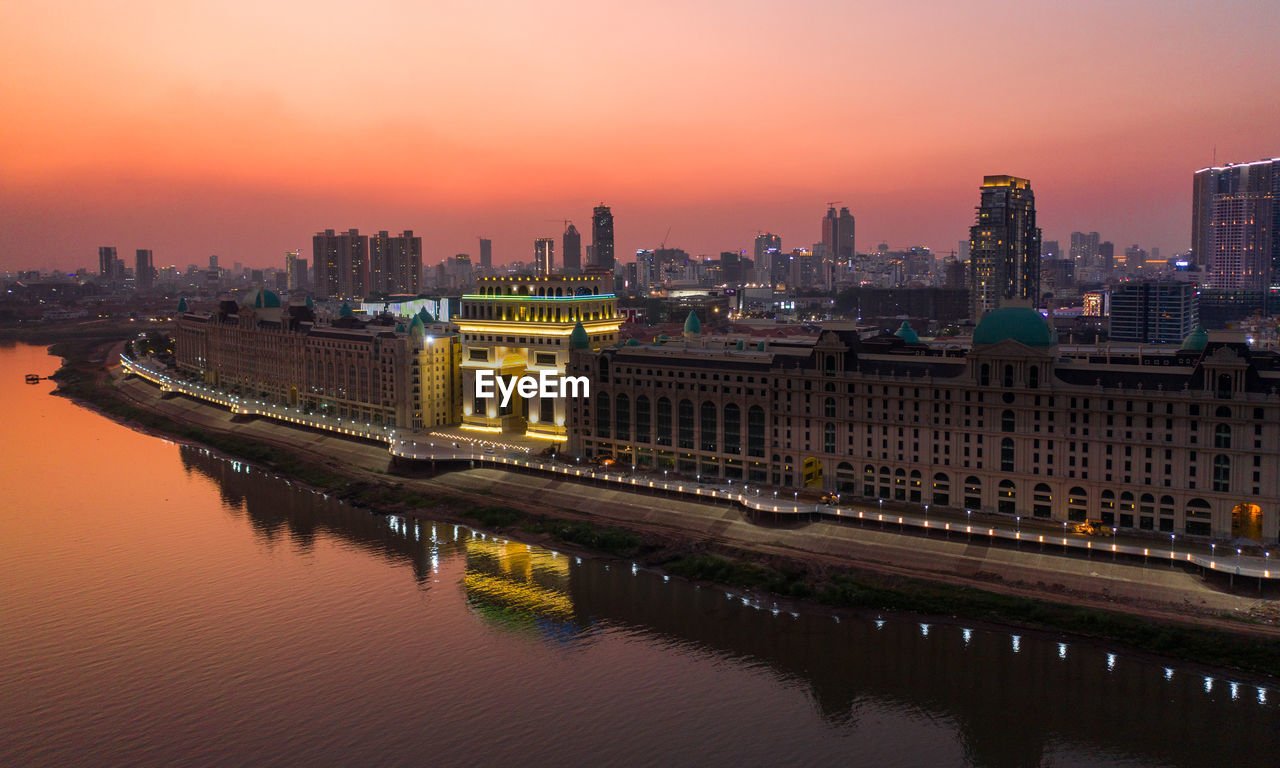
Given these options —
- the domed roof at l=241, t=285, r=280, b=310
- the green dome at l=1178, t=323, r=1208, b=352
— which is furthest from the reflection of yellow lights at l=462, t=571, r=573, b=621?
the domed roof at l=241, t=285, r=280, b=310

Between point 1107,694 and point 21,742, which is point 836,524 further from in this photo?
point 21,742

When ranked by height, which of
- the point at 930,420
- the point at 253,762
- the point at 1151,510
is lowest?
the point at 253,762

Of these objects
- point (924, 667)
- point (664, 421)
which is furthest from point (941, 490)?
point (664, 421)

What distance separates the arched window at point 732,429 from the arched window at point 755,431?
2.02ft

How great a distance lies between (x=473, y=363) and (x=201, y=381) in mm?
59521

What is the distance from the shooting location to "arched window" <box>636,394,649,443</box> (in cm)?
7556

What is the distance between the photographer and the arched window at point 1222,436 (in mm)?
53844

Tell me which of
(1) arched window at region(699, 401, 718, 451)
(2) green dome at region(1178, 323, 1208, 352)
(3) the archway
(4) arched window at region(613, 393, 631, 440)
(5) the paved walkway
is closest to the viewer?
(5) the paved walkway

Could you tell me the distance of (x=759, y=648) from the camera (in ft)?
158

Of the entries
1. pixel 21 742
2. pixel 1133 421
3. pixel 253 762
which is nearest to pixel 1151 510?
pixel 1133 421

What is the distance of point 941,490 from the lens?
62156mm

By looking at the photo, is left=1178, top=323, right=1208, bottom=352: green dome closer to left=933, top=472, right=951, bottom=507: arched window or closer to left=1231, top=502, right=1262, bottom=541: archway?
left=1231, top=502, right=1262, bottom=541: archway

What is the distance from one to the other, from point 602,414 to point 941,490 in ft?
85.9

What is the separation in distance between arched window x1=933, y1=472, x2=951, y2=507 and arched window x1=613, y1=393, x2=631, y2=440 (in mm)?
23021
